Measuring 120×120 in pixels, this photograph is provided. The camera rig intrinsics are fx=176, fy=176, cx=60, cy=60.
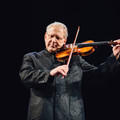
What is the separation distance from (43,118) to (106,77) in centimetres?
64

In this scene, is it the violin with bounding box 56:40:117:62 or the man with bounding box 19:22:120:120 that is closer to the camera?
the man with bounding box 19:22:120:120

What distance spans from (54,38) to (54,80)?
0.38 metres

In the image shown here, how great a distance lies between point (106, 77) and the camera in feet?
5.02

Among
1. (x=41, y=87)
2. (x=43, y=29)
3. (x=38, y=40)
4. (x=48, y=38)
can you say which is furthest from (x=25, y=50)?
(x=41, y=87)

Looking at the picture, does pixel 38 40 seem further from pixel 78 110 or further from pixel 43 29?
pixel 78 110

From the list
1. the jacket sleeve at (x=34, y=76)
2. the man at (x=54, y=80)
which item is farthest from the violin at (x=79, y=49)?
the jacket sleeve at (x=34, y=76)

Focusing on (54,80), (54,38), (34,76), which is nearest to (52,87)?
(54,80)

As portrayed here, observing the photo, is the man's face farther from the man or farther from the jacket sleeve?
the jacket sleeve

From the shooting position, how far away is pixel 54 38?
1.56 metres

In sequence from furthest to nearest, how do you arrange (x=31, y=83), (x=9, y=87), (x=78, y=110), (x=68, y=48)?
(x=9, y=87) → (x=68, y=48) → (x=78, y=110) → (x=31, y=83)

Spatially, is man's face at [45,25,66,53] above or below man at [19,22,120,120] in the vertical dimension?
above

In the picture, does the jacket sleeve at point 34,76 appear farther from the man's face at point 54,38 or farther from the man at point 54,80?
the man's face at point 54,38

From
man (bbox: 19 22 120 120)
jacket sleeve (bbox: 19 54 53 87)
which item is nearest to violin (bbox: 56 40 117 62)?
man (bbox: 19 22 120 120)

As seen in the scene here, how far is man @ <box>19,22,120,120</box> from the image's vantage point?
1.32 m
